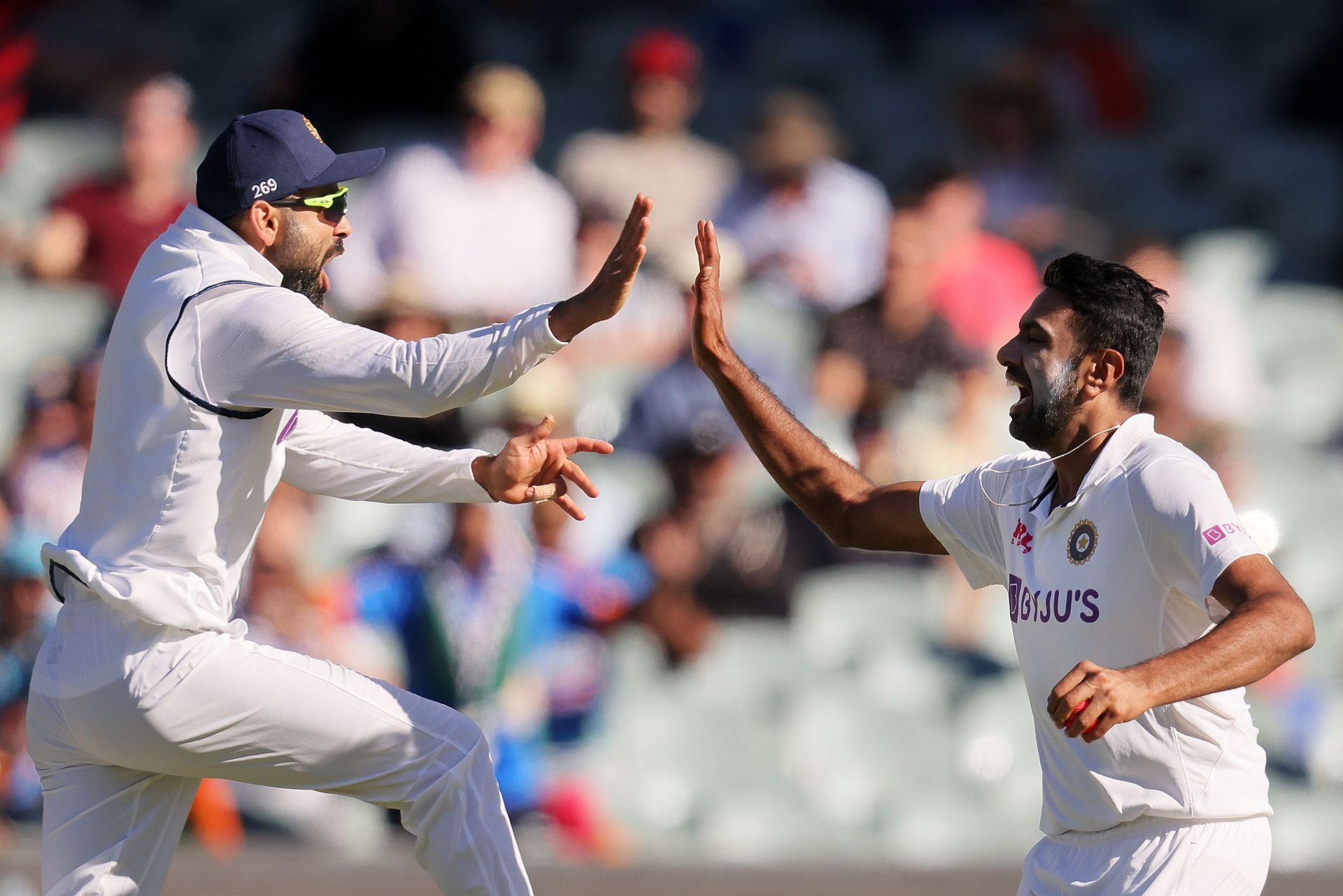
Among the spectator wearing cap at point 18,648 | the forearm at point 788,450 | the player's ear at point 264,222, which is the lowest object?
the spectator wearing cap at point 18,648

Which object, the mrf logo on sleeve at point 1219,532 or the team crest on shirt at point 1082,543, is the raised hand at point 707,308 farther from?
the mrf logo on sleeve at point 1219,532

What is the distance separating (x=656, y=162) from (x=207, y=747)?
548 cm

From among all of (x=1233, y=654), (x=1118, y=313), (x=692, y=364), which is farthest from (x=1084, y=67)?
(x=1233, y=654)

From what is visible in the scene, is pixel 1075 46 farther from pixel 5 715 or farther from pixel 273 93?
pixel 5 715

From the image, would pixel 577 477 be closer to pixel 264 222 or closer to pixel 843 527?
pixel 843 527

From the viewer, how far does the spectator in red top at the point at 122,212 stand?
8.12 m

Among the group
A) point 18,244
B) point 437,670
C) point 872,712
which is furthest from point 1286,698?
point 18,244

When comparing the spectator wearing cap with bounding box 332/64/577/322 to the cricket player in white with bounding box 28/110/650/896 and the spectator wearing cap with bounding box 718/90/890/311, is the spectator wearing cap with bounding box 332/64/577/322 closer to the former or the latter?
the spectator wearing cap with bounding box 718/90/890/311

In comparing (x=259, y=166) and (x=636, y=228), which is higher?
(x=636, y=228)

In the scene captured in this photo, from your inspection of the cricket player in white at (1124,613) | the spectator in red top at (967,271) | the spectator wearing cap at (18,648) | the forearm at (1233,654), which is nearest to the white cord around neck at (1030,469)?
the cricket player in white at (1124,613)

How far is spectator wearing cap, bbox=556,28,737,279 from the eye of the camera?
8555 millimetres

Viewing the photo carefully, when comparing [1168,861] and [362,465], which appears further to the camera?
[362,465]

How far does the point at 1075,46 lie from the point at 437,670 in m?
5.41

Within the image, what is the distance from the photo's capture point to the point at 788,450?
4086 mm
